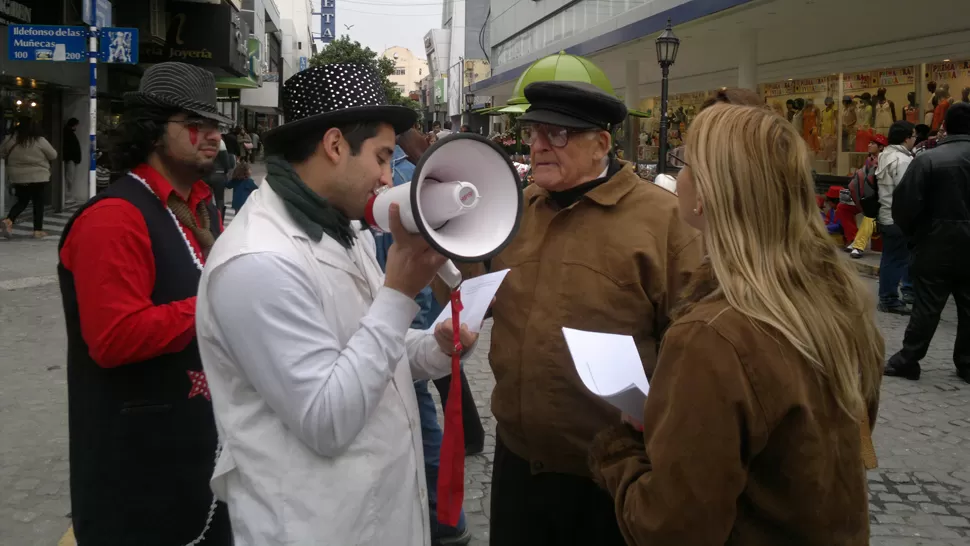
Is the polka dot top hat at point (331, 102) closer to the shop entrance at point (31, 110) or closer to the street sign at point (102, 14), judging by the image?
the street sign at point (102, 14)

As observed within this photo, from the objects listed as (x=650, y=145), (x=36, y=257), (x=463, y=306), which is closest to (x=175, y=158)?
(x=463, y=306)

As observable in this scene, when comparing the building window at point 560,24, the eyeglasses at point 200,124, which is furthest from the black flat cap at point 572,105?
the building window at point 560,24

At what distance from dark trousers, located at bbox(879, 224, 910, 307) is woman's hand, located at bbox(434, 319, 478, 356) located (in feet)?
25.6

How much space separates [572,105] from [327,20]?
84115 mm

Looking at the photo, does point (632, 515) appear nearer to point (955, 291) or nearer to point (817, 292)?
point (817, 292)

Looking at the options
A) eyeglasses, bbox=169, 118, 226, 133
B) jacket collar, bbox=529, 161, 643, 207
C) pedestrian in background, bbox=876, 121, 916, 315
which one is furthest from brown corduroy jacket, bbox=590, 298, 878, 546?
pedestrian in background, bbox=876, 121, 916, 315

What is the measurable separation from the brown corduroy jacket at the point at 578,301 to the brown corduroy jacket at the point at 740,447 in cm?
76

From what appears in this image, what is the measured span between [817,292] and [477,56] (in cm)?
7619

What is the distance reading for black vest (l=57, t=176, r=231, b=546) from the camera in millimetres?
2389

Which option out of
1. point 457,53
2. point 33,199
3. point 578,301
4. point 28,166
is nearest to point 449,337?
point 578,301

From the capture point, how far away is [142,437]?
7.90 ft

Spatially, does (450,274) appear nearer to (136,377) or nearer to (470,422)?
(136,377)

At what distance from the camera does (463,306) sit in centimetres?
211

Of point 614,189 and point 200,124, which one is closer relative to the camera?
point 614,189
